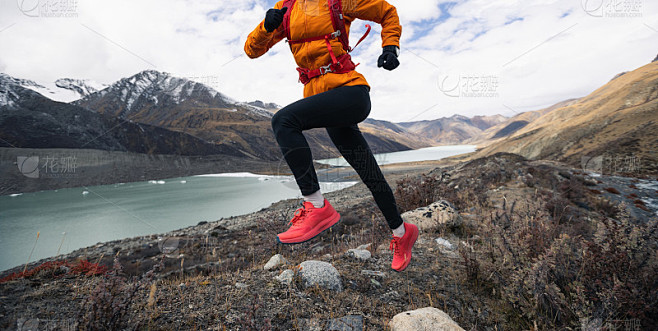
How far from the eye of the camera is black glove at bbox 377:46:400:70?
1.95m

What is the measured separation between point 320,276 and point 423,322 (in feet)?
3.22

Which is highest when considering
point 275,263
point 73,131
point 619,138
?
point 73,131

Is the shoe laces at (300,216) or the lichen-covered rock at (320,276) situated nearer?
the shoe laces at (300,216)

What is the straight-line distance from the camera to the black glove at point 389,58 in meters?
1.95

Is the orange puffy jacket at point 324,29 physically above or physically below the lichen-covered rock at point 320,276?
above

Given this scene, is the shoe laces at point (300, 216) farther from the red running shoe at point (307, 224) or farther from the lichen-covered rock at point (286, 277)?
the lichen-covered rock at point (286, 277)

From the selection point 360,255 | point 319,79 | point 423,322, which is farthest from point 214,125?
point 423,322

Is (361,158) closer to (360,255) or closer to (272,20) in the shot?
(272,20)

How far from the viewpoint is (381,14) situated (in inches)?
79.8

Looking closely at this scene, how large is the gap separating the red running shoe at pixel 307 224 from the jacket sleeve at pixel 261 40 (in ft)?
4.35

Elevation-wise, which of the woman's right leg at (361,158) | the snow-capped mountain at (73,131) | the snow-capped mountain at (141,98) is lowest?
the woman's right leg at (361,158)

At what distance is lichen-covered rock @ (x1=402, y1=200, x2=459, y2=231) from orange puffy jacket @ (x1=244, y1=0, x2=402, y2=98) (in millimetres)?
3303

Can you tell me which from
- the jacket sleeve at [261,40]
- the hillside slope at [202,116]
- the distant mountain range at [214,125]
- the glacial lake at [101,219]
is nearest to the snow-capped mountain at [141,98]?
the hillside slope at [202,116]

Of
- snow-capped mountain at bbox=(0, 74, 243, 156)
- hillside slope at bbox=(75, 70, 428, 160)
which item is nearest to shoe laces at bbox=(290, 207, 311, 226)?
hillside slope at bbox=(75, 70, 428, 160)
